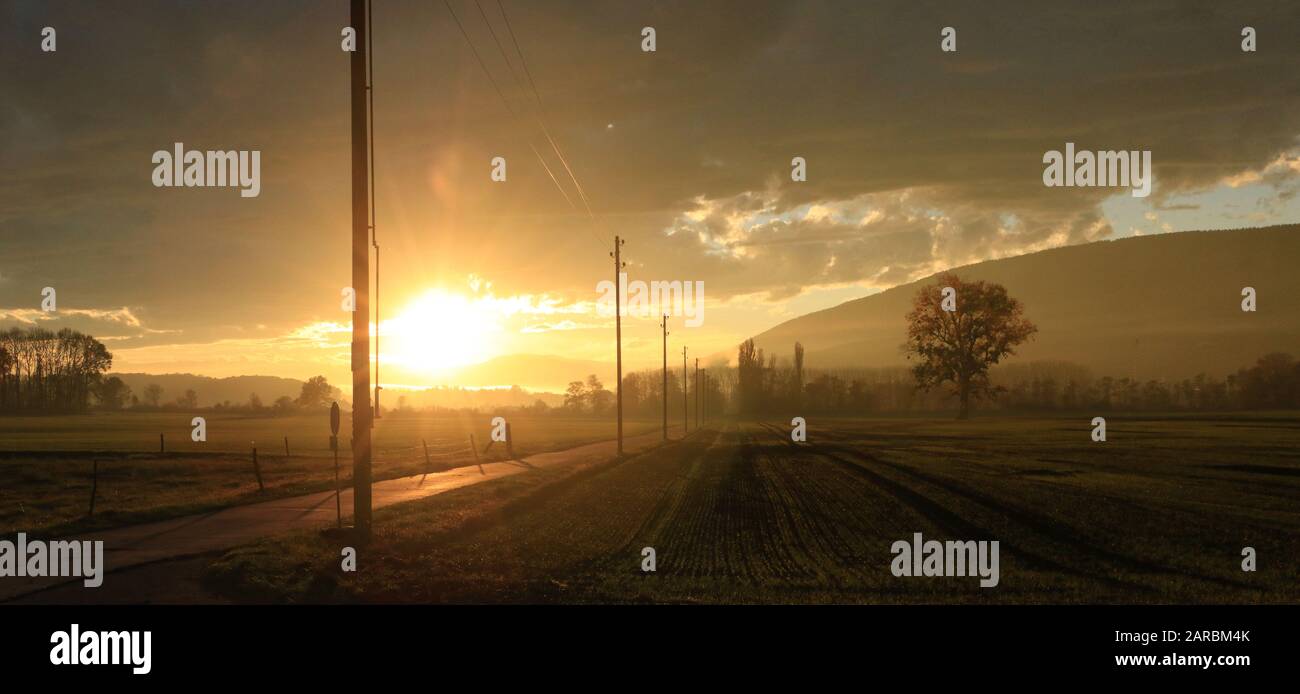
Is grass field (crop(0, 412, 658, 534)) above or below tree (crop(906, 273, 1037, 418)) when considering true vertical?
below

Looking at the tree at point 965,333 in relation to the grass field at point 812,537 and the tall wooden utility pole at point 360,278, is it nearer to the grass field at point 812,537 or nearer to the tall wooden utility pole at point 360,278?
the grass field at point 812,537

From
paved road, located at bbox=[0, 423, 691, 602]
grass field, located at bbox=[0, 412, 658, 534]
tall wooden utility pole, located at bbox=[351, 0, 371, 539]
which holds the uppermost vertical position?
tall wooden utility pole, located at bbox=[351, 0, 371, 539]

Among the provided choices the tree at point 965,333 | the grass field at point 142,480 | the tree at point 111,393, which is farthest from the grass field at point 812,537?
the tree at point 111,393

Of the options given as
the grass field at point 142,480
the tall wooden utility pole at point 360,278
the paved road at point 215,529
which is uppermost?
the tall wooden utility pole at point 360,278

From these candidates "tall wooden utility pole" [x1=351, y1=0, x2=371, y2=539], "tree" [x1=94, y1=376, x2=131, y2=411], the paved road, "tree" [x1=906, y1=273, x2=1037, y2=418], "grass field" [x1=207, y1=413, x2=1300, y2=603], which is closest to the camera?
"grass field" [x1=207, y1=413, x2=1300, y2=603]

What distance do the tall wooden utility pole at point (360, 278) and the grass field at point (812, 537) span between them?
1.44m

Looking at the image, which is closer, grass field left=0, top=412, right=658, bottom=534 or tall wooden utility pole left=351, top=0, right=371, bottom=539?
tall wooden utility pole left=351, top=0, right=371, bottom=539

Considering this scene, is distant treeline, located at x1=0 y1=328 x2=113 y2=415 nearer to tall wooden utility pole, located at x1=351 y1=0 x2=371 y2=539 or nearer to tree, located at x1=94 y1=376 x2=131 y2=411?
tree, located at x1=94 y1=376 x2=131 y2=411

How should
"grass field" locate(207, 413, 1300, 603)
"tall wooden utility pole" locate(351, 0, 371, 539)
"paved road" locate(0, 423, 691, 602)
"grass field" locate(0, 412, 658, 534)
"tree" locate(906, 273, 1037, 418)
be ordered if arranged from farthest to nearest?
"tree" locate(906, 273, 1037, 418) < "grass field" locate(0, 412, 658, 534) < "tall wooden utility pole" locate(351, 0, 371, 539) < "paved road" locate(0, 423, 691, 602) < "grass field" locate(207, 413, 1300, 603)

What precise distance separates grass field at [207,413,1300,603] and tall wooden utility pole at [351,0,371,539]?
1.44 metres

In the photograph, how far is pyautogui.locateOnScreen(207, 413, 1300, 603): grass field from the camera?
15.2 metres

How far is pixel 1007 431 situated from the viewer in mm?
88750

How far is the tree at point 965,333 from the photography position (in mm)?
110750

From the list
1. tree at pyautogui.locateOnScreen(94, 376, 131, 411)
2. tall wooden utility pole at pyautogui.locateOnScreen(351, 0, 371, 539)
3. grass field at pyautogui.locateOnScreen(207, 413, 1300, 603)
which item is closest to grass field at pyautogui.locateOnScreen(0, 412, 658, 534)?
grass field at pyautogui.locateOnScreen(207, 413, 1300, 603)
